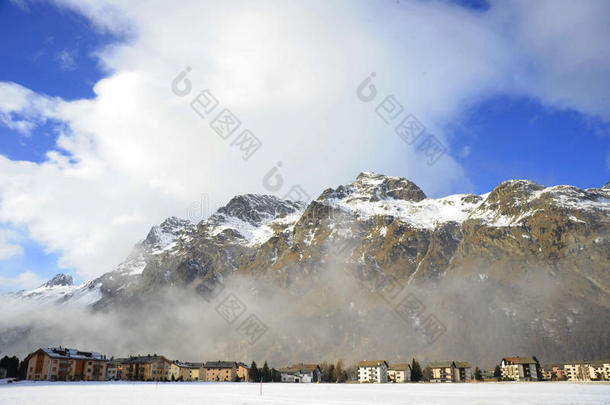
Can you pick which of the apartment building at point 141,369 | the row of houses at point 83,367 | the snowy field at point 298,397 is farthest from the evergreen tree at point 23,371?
the snowy field at point 298,397

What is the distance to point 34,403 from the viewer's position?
53.6 meters

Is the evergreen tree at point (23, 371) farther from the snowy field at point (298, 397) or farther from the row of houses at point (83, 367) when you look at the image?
the snowy field at point (298, 397)

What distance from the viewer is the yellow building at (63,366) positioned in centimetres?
15325

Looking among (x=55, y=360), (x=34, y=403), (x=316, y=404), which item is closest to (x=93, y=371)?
(x=55, y=360)

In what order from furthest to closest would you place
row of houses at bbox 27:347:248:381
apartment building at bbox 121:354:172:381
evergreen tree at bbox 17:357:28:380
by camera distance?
apartment building at bbox 121:354:172:381, evergreen tree at bbox 17:357:28:380, row of houses at bbox 27:347:248:381

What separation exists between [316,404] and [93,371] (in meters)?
151

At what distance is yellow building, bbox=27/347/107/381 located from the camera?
153 metres

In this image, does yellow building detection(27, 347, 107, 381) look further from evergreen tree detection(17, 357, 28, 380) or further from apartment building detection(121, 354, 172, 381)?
apartment building detection(121, 354, 172, 381)

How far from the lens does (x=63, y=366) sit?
16025 centimetres

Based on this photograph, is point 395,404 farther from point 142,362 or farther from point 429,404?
point 142,362

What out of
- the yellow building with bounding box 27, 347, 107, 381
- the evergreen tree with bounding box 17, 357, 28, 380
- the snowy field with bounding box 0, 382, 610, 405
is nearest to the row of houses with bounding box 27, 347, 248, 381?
the yellow building with bounding box 27, 347, 107, 381

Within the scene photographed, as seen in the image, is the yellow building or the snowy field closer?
the snowy field

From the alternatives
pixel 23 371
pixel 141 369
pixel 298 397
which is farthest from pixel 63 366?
pixel 298 397

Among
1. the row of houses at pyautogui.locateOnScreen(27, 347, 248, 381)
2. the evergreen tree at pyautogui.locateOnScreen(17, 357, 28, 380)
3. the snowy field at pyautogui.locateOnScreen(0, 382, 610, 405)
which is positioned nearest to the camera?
the snowy field at pyautogui.locateOnScreen(0, 382, 610, 405)
